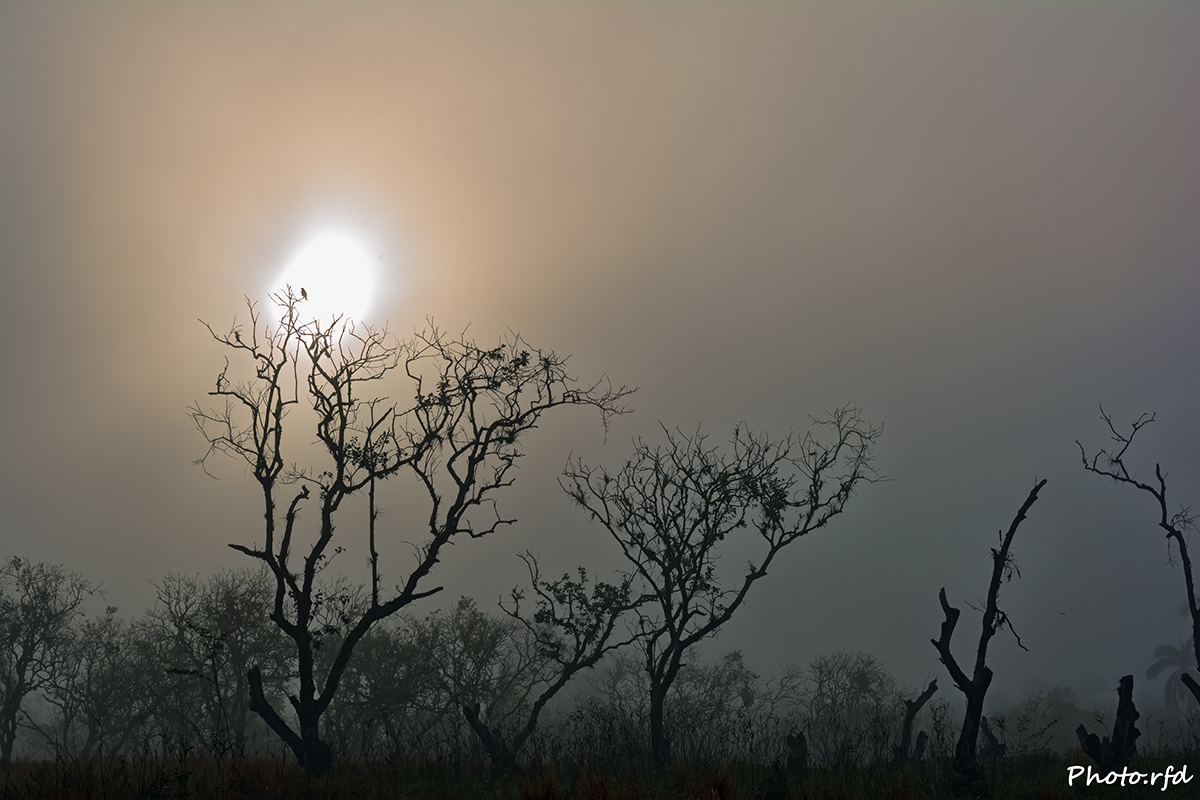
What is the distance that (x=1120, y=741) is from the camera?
15.9m

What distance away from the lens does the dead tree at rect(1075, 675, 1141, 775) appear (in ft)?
52.4

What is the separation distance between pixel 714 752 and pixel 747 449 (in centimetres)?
1003

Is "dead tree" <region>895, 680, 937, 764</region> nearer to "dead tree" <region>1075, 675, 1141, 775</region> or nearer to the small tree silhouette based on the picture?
"dead tree" <region>1075, 675, 1141, 775</region>

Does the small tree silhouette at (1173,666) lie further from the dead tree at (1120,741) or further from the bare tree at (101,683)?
the bare tree at (101,683)

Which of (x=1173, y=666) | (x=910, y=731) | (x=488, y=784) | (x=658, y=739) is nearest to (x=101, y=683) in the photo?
(x=658, y=739)

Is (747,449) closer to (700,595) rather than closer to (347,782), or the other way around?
(700,595)

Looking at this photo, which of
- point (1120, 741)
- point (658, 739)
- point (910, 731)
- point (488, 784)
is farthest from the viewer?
point (910, 731)

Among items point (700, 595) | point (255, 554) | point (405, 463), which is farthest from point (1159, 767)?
point (255, 554)

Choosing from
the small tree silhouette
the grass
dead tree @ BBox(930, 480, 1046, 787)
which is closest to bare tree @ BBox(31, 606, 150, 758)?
the grass

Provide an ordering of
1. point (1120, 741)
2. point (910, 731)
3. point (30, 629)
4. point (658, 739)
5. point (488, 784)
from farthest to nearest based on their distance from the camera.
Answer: point (30, 629) < point (910, 731) < point (658, 739) < point (1120, 741) < point (488, 784)

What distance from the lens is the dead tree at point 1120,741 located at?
16.0m

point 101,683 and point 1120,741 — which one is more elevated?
point 101,683

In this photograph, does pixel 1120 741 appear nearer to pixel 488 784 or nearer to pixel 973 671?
pixel 973 671

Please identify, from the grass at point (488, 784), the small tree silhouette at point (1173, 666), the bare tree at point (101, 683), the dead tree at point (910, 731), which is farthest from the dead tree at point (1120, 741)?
the small tree silhouette at point (1173, 666)
